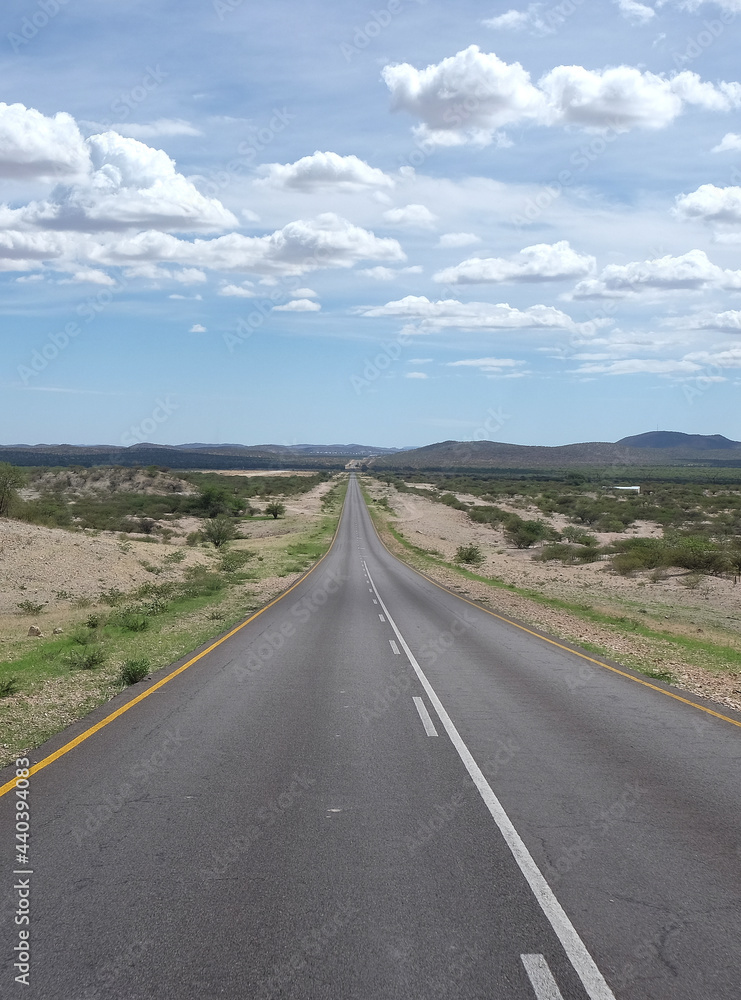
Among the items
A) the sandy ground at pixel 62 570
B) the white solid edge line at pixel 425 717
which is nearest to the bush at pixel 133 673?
the white solid edge line at pixel 425 717

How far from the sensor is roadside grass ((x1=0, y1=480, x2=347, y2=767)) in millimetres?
10516

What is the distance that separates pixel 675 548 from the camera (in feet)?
134

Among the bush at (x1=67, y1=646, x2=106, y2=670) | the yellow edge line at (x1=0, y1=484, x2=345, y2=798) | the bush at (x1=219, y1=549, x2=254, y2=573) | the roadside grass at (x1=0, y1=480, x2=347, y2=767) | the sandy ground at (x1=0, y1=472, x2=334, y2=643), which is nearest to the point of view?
the yellow edge line at (x1=0, y1=484, x2=345, y2=798)

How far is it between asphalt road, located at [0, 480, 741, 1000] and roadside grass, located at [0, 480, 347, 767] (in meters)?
0.81

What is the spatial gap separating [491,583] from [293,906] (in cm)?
3262

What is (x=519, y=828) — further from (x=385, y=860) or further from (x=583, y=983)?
(x=583, y=983)

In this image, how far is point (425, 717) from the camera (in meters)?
10.7

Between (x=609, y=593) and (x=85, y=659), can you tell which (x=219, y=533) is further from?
(x=85, y=659)

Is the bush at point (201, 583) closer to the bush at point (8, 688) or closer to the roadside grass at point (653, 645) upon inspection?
the roadside grass at point (653, 645)

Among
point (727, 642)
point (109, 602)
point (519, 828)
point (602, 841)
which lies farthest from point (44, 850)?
point (109, 602)

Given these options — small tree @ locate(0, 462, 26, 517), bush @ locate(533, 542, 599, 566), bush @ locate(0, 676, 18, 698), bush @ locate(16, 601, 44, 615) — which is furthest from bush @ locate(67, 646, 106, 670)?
bush @ locate(533, 542, 599, 566)

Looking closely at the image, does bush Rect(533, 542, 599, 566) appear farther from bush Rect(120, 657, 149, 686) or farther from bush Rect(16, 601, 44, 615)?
bush Rect(120, 657, 149, 686)

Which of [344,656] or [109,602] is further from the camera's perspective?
[109,602]

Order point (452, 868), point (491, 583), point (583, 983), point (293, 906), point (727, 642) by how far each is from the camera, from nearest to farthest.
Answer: point (583, 983), point (293, 906), point (452, 868), point (727, 642), point (491, 583)
